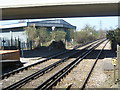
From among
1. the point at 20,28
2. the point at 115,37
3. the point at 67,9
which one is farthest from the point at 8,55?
the point at 20,28

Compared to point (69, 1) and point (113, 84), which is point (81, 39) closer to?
point (69, 1)

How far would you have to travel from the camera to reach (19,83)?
10922 millimetres

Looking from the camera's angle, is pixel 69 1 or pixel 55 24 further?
pixel 55 24

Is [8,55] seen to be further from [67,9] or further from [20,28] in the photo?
[20,28]

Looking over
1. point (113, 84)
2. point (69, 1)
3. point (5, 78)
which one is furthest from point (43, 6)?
point (113, 84)

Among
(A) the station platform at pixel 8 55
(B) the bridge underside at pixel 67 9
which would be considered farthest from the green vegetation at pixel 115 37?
(A) the station platform at pixel 8 55

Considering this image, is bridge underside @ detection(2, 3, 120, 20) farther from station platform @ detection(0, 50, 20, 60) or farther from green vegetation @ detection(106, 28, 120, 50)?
station platform @ detection(0, 50, 20, 60)

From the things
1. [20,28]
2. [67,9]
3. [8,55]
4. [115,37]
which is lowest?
[8,55]

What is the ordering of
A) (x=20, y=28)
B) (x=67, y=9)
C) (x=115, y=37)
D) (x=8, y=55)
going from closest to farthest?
1. (x=8, y=55)
2. (x=67, y=9)
3. (x=115, y=37)
4. (x=20, y=28)

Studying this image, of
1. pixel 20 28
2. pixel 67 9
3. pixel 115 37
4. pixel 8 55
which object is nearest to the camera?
pixel 8 55

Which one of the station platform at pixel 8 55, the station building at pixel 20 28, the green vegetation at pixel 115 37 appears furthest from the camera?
the station building at pixel 20 28

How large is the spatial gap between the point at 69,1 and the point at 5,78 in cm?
882

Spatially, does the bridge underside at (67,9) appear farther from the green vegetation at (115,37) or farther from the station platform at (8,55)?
the station platform at (8,55)

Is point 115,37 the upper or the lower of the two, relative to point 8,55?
upper
